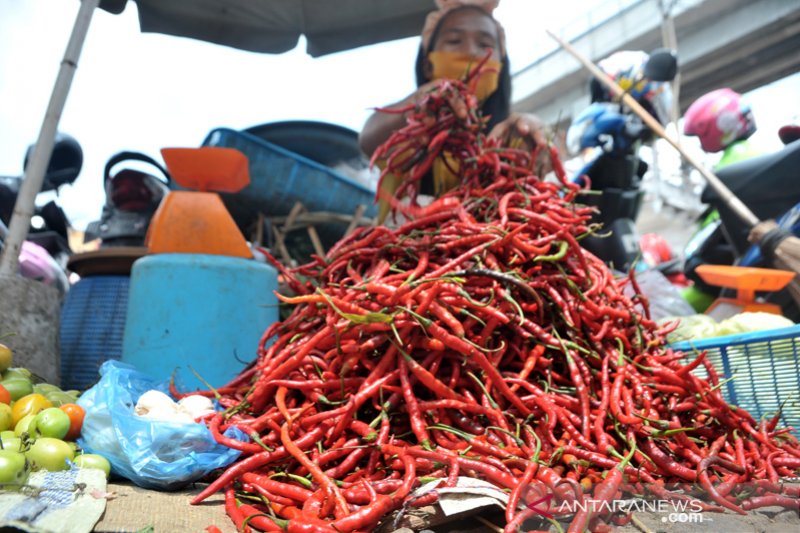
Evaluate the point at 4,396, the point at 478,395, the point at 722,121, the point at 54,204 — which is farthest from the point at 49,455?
the point at 722,121

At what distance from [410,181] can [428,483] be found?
1.60m

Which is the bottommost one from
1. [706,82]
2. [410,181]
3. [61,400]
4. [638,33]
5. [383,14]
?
[61,400]

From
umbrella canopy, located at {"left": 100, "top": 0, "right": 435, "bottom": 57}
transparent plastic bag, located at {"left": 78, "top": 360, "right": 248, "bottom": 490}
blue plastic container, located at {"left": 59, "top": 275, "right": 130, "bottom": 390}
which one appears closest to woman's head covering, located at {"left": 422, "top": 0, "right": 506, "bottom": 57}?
umbrella canopy, located at {"left": 100, "top": 0, "right": 435, "bottom": 57}

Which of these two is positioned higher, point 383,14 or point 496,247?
point 383,14

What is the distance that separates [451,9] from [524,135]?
1.03 m

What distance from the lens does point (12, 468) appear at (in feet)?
4.41

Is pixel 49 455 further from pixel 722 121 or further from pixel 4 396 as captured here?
pixel 722 121

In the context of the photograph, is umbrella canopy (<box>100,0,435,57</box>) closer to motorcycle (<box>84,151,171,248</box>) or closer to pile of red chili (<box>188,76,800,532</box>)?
motorcycle (<box>84,151,171,248</box>)

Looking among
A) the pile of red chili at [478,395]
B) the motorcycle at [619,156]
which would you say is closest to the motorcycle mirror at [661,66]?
the motorcycle at [619,156]

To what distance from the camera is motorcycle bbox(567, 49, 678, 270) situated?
450cm

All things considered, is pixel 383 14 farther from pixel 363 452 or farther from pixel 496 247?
pixel 363 452

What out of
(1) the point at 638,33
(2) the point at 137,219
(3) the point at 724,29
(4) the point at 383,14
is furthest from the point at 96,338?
(1) the point at 638,33

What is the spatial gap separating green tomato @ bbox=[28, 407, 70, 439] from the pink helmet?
16.2 feet

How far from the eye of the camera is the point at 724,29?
13102mm
